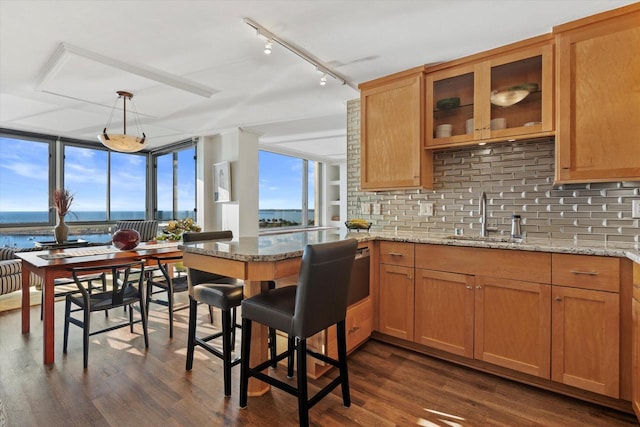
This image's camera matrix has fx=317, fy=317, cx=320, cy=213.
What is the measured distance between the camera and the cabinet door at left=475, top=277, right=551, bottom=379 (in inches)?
78.0

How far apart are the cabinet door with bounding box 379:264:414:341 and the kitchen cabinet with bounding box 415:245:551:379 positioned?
0.07 metres

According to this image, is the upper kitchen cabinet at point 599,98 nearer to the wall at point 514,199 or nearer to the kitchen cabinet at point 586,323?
the wall at point 514,199

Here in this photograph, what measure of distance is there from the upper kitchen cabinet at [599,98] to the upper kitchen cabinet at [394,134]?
958 millimetres

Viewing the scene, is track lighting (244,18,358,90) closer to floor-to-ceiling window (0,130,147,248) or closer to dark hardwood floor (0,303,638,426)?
dark hardwood floor (0,303,638,426)

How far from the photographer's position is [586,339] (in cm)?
186

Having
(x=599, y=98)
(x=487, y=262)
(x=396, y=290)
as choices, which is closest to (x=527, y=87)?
(x=599, y=98)

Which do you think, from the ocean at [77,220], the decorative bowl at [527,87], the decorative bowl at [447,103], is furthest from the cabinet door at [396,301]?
the ocean at [77,220]

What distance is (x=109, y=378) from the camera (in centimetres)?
213

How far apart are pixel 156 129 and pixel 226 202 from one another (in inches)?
62.1

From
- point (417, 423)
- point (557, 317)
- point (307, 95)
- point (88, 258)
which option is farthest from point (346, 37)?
point (88, 258)

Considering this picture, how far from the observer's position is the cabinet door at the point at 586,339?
5.88 feet

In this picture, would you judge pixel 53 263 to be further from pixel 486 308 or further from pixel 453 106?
pixel 453 106

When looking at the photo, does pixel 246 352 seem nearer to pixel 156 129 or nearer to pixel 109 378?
pixel 109 378

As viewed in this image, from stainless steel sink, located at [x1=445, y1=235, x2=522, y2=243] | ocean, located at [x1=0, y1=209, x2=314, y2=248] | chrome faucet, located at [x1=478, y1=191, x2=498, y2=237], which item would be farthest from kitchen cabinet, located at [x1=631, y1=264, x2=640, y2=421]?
ocean, located at [x1=0, y1=209, x2=314, y2=248]
